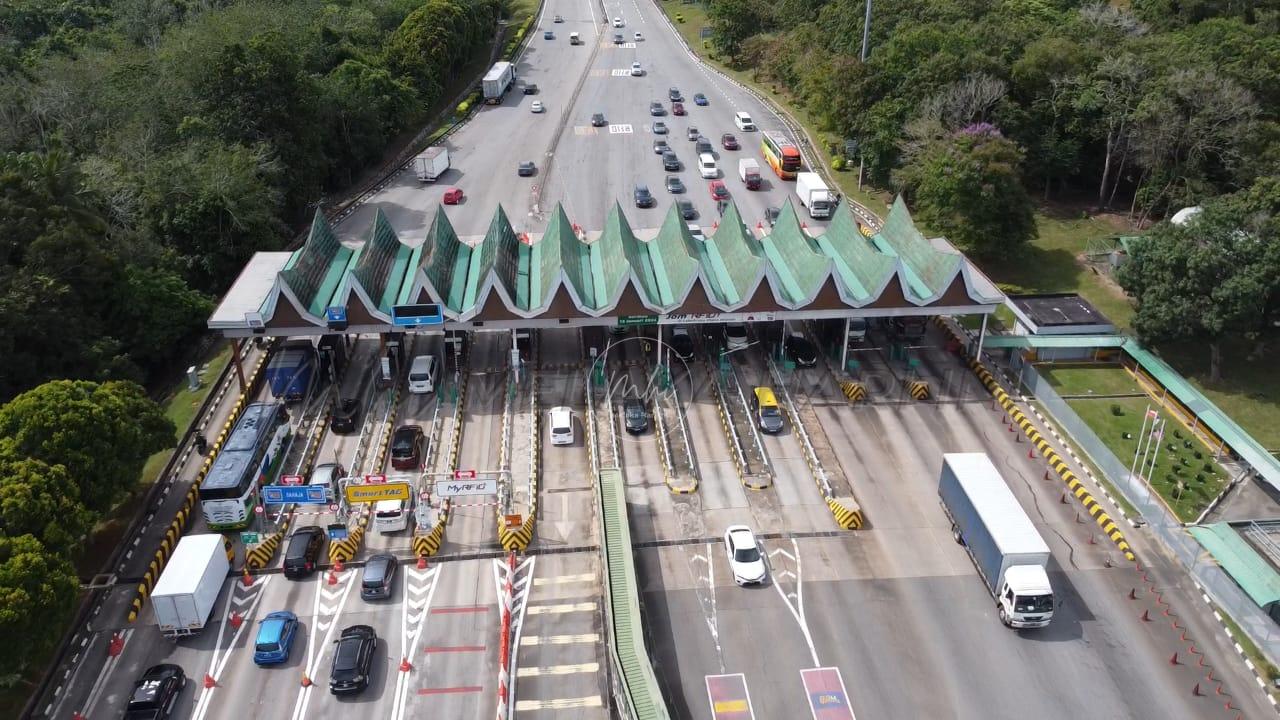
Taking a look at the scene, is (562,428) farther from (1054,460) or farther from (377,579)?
(1054,460)

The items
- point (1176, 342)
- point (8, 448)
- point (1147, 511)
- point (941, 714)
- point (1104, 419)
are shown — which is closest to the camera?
point (941, 714)

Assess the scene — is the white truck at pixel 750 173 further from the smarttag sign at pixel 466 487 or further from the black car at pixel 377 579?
the black car at pixel 377 579

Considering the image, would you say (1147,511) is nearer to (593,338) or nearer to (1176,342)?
(1176,342)

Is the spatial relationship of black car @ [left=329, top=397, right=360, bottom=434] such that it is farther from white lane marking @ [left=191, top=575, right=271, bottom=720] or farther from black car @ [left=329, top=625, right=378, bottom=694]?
black car @ [left=329, top=625, right=378, bottom=694]

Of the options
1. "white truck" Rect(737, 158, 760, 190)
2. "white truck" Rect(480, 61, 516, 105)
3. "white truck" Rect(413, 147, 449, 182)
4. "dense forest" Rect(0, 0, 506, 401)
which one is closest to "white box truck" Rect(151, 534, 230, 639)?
"dense forest" Rect(0, 0, 506, 401)

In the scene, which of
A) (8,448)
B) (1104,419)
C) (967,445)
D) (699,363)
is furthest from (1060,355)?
(8,448)

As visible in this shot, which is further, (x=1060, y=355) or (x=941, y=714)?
(x=1060, y=355)
